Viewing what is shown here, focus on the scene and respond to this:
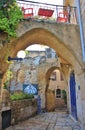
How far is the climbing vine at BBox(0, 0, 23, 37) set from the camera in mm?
6645

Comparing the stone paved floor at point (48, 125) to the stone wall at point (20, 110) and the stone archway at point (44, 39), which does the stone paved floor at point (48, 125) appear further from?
the stone archway at point (44, 39)

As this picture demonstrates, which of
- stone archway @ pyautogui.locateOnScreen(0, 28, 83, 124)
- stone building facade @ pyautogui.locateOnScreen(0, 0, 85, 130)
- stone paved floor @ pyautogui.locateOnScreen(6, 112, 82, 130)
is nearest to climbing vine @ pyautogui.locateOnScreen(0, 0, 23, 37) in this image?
stone building facade @ pyautogui.locateOnScreen(0, 0, 85, 130)

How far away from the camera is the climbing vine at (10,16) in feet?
21.8

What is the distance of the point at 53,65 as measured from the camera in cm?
1833

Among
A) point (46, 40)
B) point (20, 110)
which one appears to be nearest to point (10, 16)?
point (46, 40)

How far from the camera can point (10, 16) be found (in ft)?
22.7

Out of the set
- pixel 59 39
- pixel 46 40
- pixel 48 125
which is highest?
pixel 46 40

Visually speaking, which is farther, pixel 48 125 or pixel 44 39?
pixel 48 125

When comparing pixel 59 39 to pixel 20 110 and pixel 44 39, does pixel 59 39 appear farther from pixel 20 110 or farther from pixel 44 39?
pixel 20 110

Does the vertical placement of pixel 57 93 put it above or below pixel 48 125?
above

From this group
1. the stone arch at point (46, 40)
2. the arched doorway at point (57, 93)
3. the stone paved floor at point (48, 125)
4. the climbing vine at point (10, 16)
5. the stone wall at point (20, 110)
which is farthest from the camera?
the arched doorway at point (57, 93)

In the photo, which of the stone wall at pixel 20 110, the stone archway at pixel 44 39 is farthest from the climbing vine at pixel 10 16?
the stone wall at pixel 20 110

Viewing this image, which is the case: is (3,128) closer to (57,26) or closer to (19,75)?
(57,26)

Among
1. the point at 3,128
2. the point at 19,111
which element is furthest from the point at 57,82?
the point at 3,128
